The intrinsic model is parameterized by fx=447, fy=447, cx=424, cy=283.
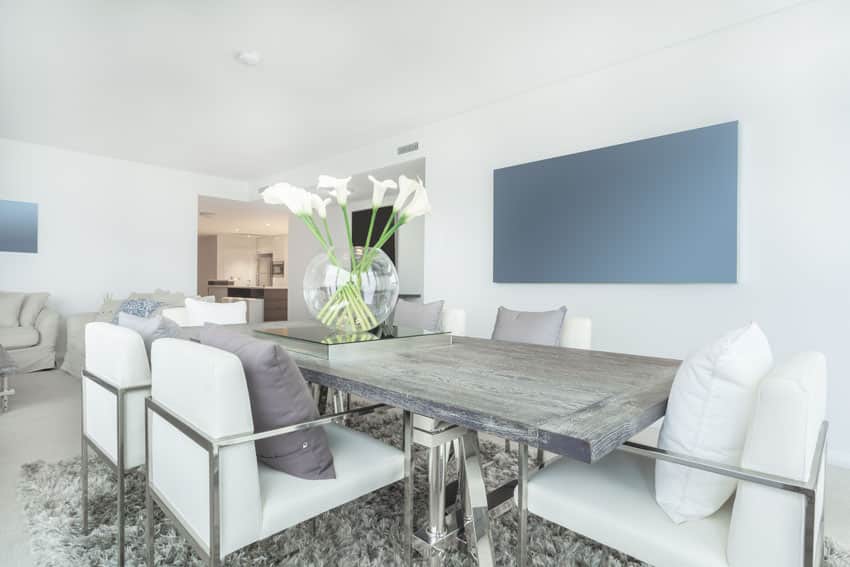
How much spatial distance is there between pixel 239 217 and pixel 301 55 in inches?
268

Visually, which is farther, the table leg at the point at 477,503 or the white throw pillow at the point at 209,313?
the white throw pillow at the point at 209,313

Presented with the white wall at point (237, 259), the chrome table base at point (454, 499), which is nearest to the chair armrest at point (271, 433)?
the chrome table base at point (454, 499)

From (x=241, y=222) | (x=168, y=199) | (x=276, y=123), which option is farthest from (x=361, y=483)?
(x=241, y=222)

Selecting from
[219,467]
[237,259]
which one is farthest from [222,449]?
[237,259]

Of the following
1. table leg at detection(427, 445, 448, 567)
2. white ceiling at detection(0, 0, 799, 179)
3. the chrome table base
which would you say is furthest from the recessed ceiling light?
table leg at detection(427, 445, 448, 567)

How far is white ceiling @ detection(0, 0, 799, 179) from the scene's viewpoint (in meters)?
2.64

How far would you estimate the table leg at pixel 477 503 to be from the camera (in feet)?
4.09

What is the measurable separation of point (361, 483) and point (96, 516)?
1.33 metres

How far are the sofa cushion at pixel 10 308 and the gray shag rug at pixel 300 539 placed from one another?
3598 mm

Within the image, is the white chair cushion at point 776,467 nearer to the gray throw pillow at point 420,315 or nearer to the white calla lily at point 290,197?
the white calla lily at point 290,197

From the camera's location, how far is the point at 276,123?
4586 millimetres

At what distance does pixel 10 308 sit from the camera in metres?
4.72

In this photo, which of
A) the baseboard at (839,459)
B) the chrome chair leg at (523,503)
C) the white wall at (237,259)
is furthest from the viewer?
the white wall at (237,259)

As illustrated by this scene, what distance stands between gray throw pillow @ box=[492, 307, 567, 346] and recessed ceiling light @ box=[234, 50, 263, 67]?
250 cm
